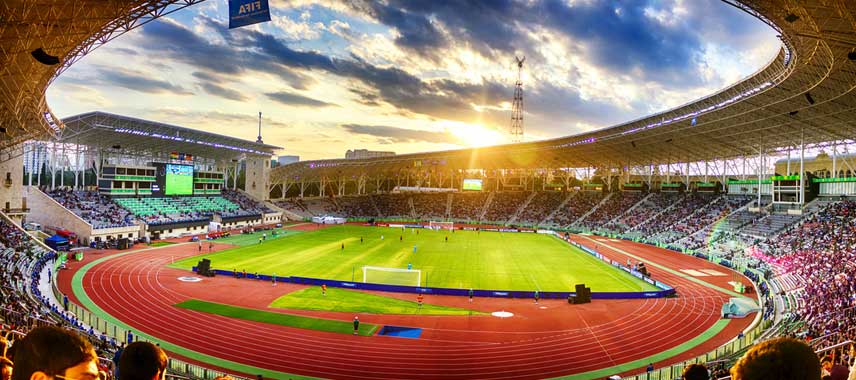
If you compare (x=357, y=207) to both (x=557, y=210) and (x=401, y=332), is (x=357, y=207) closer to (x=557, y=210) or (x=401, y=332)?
(x=557, y=210)

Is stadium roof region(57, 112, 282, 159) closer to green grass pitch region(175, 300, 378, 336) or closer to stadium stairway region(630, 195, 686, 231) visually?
green grass pitch region(175, 300, 378, 336)

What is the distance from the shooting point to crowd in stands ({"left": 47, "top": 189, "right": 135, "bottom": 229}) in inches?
2020

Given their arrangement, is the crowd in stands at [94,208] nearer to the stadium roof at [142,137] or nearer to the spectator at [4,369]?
the stadium roof at [142,137]

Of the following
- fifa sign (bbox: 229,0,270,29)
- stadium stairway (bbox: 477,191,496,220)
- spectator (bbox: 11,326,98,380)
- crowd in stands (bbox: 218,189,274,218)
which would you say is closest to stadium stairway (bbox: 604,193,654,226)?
stadium stairway (bbox: 477,191,496,220)

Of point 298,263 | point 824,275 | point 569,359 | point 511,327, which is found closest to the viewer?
point 569,359

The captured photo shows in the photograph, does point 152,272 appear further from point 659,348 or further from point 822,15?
point 822,15

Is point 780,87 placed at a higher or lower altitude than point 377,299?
higher

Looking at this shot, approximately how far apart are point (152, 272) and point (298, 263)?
36.8 feet

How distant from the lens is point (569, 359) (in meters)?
20.3

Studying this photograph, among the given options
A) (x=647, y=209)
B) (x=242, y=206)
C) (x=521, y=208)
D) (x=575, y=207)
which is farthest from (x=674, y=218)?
(x=242, y=206)

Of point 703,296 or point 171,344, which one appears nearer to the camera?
point 171,344

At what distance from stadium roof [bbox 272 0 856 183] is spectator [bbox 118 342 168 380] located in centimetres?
2528

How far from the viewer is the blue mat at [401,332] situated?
898 inches

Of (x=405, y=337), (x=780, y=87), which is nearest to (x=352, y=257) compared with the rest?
(x=405, y=337)
